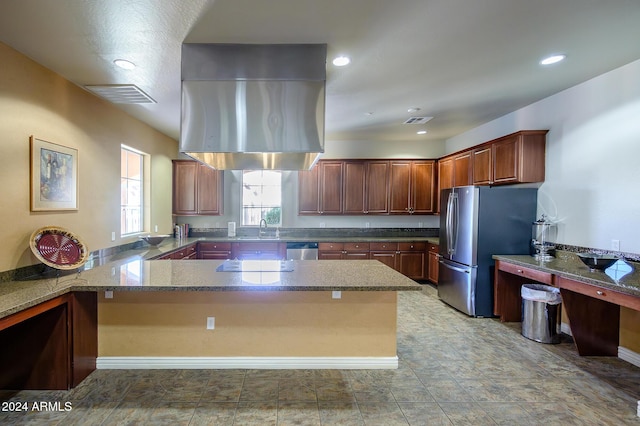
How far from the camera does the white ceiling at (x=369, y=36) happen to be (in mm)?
1991

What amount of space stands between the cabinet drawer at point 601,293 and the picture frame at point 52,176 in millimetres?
4800

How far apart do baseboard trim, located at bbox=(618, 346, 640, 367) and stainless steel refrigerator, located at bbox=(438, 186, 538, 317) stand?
124cm

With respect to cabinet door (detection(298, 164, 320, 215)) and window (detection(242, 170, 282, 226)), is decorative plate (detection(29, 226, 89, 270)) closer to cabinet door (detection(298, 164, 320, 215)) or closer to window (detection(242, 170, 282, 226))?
window (detection(242, 170, 282, 226))

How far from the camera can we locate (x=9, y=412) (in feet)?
6.81

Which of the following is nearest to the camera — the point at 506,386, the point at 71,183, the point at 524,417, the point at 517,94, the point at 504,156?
the point at 524,417

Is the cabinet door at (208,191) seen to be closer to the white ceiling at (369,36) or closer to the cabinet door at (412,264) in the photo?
the white ceiling at (369,36)

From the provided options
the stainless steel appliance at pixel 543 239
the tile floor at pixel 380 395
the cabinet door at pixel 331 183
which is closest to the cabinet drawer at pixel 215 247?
the cabinet door at pixel 331 183

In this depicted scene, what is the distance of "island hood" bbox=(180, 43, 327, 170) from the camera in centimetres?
243

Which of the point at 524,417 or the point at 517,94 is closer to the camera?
the point at 524,417

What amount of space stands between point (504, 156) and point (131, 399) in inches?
184

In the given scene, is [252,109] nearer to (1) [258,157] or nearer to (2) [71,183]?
(1) [258,157]

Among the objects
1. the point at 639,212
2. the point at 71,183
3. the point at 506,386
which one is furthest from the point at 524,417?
the point at 71,183

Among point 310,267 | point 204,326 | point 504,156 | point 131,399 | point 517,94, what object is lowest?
point 131,399

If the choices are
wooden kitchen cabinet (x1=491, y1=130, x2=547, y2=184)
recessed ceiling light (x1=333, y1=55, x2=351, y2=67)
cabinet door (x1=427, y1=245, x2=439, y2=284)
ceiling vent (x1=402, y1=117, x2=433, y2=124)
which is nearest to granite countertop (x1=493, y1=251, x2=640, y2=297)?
wooden kitchen cabinet (x1=491, y1=130, x2=547, y2=184)
